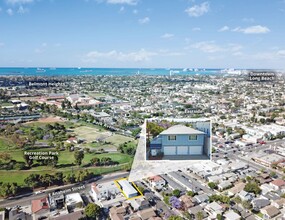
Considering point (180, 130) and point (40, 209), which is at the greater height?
point (180, 130)

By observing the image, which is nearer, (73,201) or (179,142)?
(179,142)

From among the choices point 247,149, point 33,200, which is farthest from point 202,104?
point 33,200

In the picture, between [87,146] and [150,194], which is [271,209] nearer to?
[150,194]

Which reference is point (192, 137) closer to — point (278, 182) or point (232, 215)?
point (232, 215)

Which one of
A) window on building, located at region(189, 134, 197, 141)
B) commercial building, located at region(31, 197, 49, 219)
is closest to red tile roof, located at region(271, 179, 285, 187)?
window on building, located at region(189, 134, 197, 141)

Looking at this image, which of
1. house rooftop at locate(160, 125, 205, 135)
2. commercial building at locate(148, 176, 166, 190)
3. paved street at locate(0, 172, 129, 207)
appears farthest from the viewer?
commercial building at locate(148, 176, 166, 190)

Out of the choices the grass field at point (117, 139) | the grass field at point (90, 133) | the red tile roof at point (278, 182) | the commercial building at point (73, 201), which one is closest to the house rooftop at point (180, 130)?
the commercial building at point (73, 201)

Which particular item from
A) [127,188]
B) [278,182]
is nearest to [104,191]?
[127,188]

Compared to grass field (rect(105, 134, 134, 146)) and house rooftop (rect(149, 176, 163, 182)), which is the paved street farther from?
grass field (rect(105, 134, 134, 146))

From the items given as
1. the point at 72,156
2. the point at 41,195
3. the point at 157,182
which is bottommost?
the point at 41,195

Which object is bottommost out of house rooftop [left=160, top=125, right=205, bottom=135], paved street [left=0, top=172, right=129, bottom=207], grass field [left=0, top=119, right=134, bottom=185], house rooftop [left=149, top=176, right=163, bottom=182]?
paved street [left=0, top=172, right=129, bottom=207]

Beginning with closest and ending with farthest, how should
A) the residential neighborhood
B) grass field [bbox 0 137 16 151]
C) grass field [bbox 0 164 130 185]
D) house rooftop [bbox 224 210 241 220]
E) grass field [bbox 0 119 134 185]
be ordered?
house rooftop [bbox 224 210 241 220] → the residential neighborhood → grass field [bbox 0 164 130 185] → grass field [bbox 0 119 134 185] → grass field [bbox 0 137 16 151]
